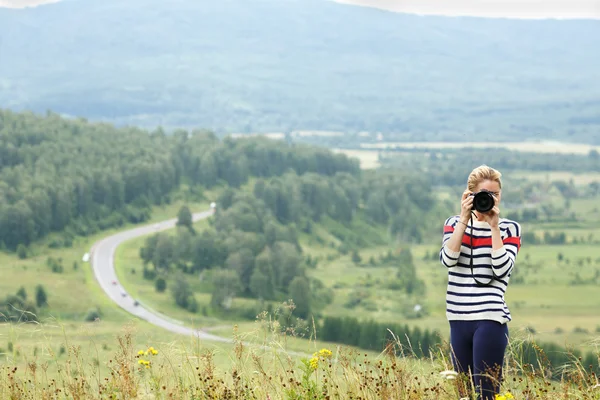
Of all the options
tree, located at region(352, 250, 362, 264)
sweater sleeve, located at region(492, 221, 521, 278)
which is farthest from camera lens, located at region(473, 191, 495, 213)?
tree, located at region(352, 250, 362, 264)

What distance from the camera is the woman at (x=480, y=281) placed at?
6270 mm

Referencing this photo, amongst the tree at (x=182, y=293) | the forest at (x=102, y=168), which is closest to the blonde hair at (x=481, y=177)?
the tree at (x=182, y=293)

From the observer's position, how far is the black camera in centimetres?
624

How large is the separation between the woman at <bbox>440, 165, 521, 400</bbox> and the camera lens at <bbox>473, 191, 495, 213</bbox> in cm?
4

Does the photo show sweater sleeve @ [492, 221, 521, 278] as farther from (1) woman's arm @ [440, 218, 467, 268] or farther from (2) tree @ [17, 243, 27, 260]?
(2) tree @ [17, 243, 27, 260]

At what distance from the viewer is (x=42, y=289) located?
3209 inches

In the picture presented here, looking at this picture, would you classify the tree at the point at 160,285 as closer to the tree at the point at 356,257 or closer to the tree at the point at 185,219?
the tree at the point at 185,219

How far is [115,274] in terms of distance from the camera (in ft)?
301

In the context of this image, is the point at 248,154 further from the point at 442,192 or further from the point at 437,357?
the point at 437,357

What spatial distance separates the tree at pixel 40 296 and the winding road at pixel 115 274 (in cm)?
599

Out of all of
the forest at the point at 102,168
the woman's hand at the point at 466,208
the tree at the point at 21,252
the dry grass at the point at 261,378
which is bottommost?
the tree at the point at 21,252


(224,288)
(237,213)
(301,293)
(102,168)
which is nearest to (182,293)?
(224,288)

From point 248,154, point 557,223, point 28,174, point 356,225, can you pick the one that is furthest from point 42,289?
point 557,223

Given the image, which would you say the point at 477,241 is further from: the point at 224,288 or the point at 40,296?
the point at 224,288
